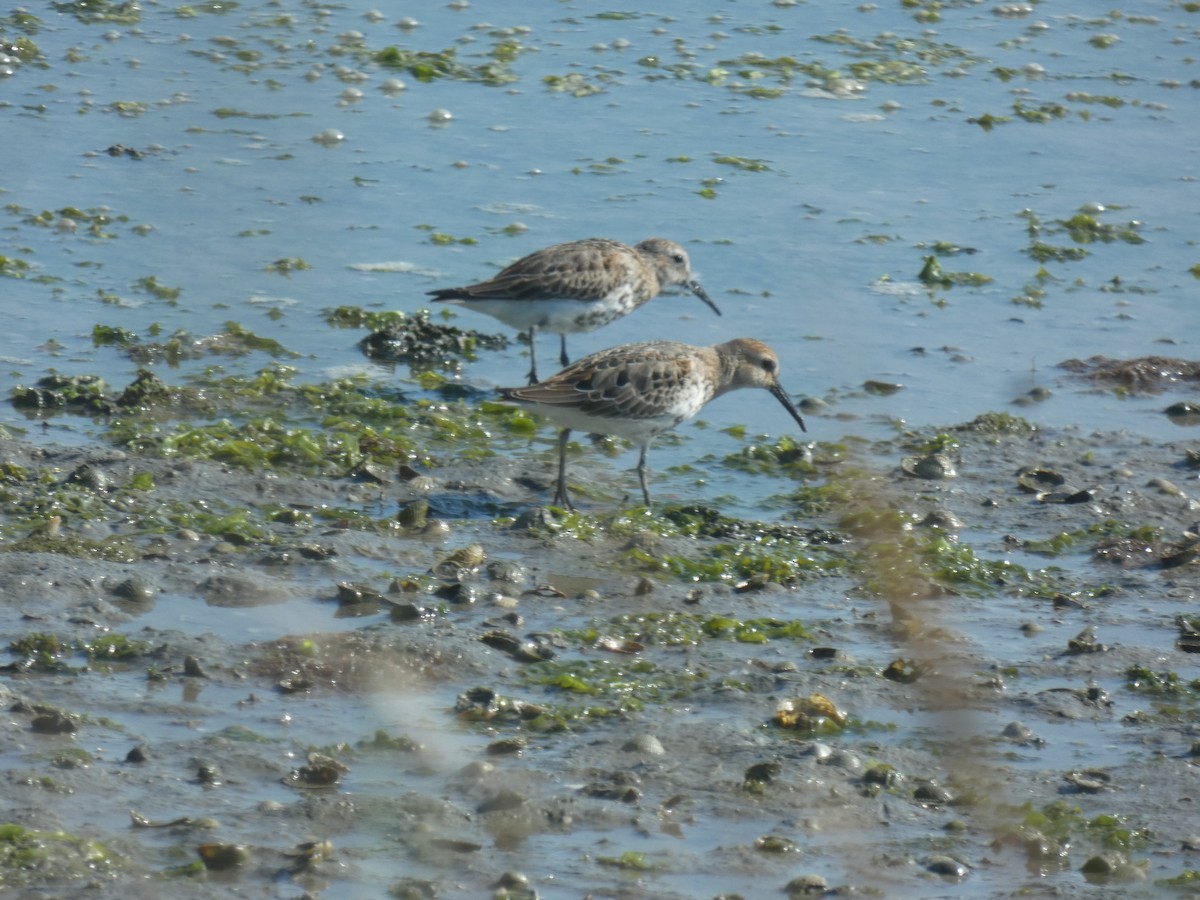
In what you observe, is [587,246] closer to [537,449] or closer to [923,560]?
[537,449]

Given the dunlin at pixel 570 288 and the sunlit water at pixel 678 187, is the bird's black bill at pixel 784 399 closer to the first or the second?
the sunlit water at pixel 678 187

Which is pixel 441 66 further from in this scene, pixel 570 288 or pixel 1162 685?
pixel 1162 685

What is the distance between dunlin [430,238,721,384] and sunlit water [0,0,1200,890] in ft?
1.34

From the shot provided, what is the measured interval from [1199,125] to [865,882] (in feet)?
40.9

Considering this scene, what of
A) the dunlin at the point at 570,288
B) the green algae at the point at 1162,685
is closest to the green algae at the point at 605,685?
the green algae at the point at 1162,685

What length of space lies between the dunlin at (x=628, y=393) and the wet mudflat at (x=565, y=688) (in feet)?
1.19

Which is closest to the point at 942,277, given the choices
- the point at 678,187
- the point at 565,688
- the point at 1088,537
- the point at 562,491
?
the point at 678,187

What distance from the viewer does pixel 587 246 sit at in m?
11.0

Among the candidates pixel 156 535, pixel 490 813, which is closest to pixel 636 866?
pixel 490 813

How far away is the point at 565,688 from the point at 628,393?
8.26 ft

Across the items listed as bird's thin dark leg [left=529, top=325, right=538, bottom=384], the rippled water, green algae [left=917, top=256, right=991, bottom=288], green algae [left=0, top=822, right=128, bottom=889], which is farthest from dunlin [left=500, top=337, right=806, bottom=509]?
green algae [left=0, top=822, right=128, bottom=889]

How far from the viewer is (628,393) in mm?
8703

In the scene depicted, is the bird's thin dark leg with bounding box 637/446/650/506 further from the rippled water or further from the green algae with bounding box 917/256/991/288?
the green algae with bounding box 917/256/991/288

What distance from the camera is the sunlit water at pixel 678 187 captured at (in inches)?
414
